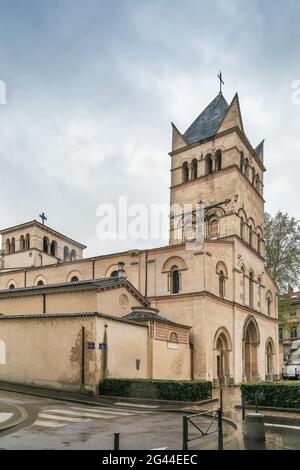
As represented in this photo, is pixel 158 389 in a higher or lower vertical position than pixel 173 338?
lower

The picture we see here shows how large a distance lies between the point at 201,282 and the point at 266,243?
1626 cm

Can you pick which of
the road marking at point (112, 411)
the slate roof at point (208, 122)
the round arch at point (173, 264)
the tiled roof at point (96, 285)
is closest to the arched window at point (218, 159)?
the slate roof at point (208, 122)

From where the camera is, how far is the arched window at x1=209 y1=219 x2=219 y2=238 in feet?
124

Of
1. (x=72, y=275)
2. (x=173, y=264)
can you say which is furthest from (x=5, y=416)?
(x=72, y=275)

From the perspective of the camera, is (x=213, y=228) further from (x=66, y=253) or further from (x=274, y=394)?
(x=274, y=394)

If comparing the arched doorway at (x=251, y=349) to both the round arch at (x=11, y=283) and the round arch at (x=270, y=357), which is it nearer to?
the round arch at (x=270, y=357)

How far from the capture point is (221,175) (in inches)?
1535

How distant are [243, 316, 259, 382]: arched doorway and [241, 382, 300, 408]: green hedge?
20.8m

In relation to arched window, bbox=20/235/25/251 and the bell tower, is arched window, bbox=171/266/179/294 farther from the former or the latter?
arched window, bbox=20/235/25/251

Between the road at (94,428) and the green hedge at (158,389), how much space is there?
1.33 meters

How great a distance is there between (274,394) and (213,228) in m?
22.2

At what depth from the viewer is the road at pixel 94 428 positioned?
1079 cm
